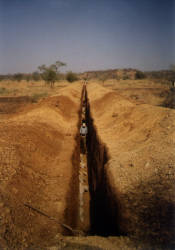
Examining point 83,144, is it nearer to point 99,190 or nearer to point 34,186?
point 99,190

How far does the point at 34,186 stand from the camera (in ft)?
16.4

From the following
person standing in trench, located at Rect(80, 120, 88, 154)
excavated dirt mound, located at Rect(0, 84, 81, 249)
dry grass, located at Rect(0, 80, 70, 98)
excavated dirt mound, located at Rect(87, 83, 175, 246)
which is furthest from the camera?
dry grass, located at Rect(0, 80, 70, 98)

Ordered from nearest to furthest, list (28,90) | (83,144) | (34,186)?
(34,186) → (83,144) → (28,90)

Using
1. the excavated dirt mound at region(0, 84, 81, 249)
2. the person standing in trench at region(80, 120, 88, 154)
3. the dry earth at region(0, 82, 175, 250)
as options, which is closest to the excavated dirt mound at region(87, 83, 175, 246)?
the dry earth at region(0, 82, 175, 250)

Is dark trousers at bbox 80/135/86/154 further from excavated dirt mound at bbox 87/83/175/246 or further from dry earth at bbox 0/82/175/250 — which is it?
excavated dirt mound at bbox 87/83/175/246

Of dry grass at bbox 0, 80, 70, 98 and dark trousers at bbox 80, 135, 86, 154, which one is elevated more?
dry grass at bbox 0, 80, 70, 98

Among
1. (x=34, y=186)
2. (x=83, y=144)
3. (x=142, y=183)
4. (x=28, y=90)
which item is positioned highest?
(x=28, y=90)

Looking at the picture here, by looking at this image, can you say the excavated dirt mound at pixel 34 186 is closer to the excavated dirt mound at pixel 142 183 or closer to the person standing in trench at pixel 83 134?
the person standing in trench at pixel 83 134

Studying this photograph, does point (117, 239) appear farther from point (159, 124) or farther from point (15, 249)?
point (159, 124)

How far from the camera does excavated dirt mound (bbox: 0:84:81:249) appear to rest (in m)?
3.58

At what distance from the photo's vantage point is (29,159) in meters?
5.96

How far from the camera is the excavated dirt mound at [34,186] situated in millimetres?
3582

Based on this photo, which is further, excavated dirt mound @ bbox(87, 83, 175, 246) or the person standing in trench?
the person standing in trench

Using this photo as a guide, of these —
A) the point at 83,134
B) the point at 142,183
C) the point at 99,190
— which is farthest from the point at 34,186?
the point at 83,134
